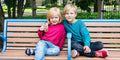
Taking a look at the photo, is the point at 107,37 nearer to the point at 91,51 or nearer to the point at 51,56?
the point at 91,51

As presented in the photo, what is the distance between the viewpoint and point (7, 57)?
11.0 feet

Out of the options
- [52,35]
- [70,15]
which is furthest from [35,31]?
[70,15]

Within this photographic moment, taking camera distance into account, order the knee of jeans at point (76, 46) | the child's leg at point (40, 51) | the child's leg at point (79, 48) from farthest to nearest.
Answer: the knee of jeans at point (76, 46) → the child's leg at point (79, 48) → the child's leg at point (40, 51)

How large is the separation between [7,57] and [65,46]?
1.13m

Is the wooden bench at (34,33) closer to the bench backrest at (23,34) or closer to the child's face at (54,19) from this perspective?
the bench backrest at (23,34)

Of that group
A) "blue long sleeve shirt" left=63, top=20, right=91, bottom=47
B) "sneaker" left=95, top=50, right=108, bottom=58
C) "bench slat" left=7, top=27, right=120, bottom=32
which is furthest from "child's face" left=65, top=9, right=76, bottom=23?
Answer: "sneaker" left=95, top=50, right=108, bottom=58

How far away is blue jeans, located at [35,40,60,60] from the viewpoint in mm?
3246

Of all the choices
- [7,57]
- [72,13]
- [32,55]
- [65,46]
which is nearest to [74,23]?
[72,13]

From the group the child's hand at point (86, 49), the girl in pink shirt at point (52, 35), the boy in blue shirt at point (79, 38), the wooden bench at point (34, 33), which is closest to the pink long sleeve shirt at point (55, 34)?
the girl in pink shirt at point (52, 35)

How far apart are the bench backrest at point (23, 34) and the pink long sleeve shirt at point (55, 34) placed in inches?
10.5

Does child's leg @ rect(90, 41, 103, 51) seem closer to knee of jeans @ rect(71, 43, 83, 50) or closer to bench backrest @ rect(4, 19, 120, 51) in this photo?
knee of jeans @ rect(71, 43, 83, 50)

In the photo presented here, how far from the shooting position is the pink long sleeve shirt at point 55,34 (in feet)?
11.8

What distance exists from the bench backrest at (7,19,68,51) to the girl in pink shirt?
0.27 m

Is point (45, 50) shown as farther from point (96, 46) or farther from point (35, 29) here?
point (96, 46)
